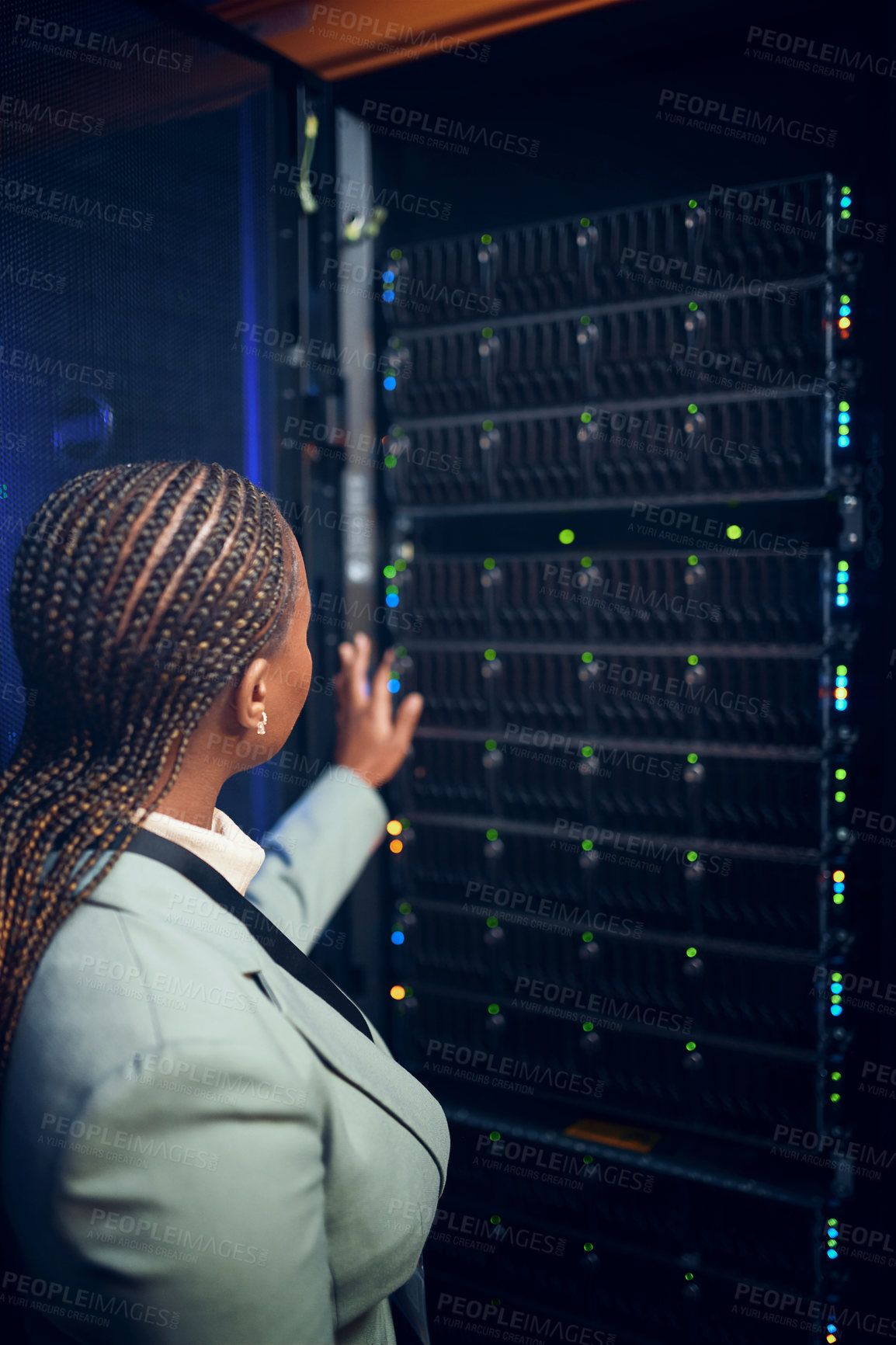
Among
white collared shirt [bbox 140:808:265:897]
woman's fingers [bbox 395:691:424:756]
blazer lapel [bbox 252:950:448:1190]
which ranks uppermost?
white collared shirt [bbox 140:808:265:897]

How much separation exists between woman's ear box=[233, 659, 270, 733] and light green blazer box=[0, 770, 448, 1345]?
18 centimetres

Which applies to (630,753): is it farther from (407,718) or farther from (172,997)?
(172,997)

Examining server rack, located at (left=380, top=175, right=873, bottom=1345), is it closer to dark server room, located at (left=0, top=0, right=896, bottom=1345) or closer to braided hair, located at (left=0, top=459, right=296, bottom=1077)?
dark server room, located at (left=0, top=0, right=896, bottom=1345)

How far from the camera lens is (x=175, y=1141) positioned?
3.08ft

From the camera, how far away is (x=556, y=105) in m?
2.03

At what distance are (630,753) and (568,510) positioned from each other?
0.49 meters

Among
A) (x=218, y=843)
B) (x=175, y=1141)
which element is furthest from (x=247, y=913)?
(x=175, y=1141)

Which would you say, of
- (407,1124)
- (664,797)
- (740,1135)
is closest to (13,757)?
(407,1124)

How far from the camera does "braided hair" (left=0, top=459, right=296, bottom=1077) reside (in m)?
1.05

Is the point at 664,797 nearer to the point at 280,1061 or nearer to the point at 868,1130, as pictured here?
the point at 868,1130

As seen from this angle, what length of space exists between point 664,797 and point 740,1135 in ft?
2.06

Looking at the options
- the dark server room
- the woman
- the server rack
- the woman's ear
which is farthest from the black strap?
the server rack

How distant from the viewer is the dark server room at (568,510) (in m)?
1.73

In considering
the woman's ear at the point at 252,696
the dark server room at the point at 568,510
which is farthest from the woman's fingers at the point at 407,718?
the woman's ear at the point at 252,696
